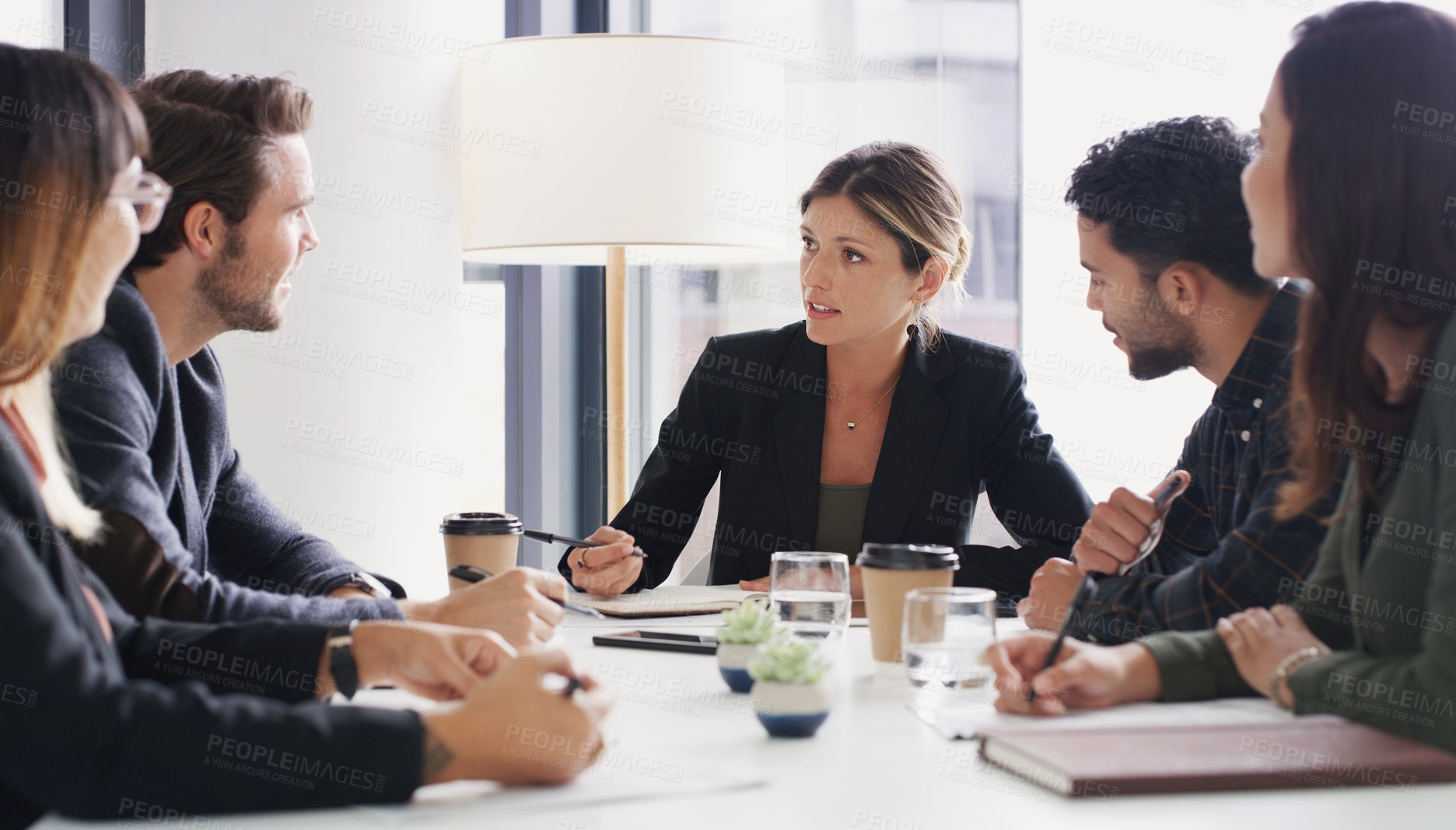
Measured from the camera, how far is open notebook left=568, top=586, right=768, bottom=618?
1.84 meters

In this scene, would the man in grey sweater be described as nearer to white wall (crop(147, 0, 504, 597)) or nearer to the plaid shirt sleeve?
the plaid shirt sleeve

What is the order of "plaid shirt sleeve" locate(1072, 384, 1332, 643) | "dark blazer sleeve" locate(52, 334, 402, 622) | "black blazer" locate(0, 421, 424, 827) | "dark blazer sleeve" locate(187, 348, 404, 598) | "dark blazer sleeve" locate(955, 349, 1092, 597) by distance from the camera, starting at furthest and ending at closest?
"dark blazer sleeve" locate(955, 349, 1092, 597) → "dark blazer sleeve" locate(187, 348, 404, 598) → "plaid shirt sleeve" locate(1072, 384, 1332, 643) → "dark blazer sleeve" locate(52, 334, 402, 622) → "black blazer" locate(0, 421, 424, 827)

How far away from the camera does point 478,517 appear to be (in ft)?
6.11

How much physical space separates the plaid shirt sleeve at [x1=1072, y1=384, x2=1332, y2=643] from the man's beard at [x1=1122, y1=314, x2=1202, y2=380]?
282mm

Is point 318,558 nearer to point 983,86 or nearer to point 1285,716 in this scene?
point 1285,716

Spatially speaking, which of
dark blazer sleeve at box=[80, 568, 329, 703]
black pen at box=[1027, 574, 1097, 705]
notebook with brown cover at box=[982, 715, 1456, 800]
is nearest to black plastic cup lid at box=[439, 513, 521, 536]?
dark blazer sleeve at box=[80, 568, 329, 703]

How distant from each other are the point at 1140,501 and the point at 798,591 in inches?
20.8

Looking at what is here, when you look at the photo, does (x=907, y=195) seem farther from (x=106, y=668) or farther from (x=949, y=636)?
(x=106, y=668)

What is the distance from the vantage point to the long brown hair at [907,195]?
2.48m

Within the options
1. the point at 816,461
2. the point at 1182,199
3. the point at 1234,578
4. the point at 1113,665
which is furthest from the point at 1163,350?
the point at 1113,665

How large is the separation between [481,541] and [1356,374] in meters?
1.19

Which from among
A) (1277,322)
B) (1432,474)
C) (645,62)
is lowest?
(1432,474)

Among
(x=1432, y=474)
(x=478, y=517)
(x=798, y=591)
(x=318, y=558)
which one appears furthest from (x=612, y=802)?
(x=318, y=558)

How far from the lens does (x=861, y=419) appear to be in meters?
2.53
